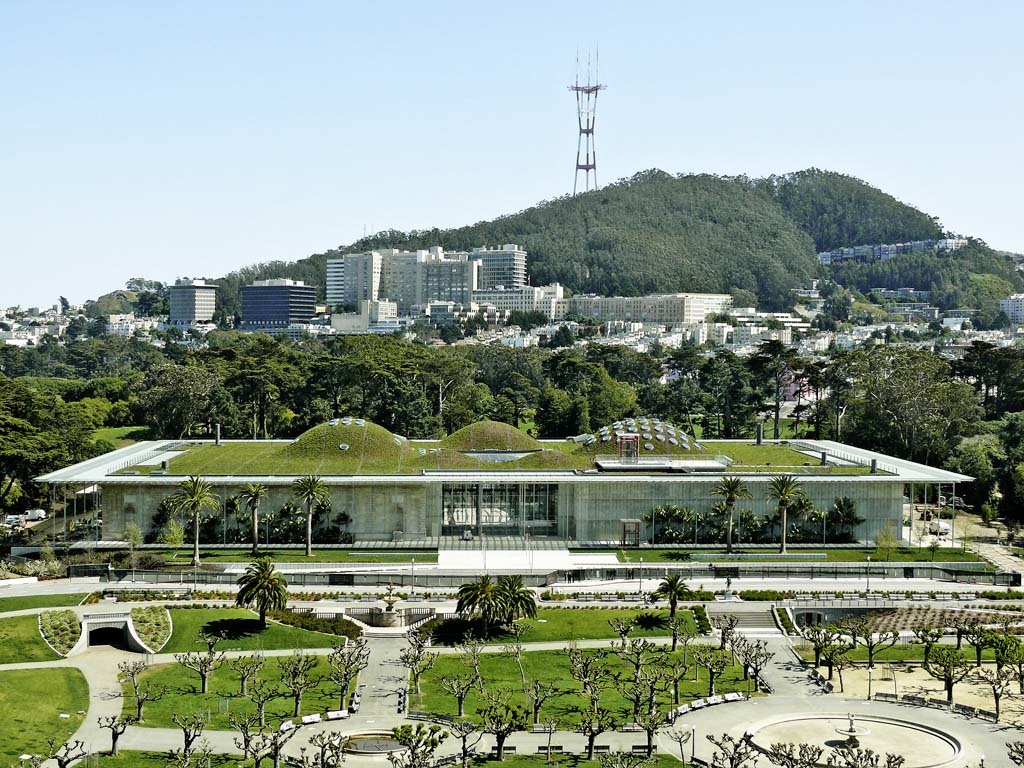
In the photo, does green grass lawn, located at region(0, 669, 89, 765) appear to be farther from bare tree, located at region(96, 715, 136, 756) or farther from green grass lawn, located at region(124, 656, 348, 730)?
green grass lawn, located at region(124, 656, 348, 730)

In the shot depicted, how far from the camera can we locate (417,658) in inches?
2067

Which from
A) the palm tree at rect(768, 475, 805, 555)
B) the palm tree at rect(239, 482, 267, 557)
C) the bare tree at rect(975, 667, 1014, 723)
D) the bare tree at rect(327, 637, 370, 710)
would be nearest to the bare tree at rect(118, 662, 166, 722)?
the bare tree at rect(327, 637, 370, 710)

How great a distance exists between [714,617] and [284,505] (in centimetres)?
2839

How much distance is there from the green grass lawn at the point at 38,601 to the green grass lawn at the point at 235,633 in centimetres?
243

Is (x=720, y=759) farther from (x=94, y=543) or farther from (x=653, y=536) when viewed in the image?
(x=94, y=543)

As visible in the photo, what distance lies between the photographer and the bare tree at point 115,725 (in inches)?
1747

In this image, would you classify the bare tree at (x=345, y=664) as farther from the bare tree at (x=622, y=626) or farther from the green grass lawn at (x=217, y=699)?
the bare tree at (x=622, y=626)

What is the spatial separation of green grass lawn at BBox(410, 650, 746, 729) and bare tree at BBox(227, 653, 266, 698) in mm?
6973

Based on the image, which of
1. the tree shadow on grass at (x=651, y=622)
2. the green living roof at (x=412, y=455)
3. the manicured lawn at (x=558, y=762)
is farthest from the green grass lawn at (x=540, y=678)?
the green living roof at (x=412, y=455)

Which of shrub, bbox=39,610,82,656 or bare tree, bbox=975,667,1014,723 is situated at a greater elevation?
shrub, bbox=39,610,82,656

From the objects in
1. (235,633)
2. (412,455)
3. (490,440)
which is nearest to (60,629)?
(235,633)

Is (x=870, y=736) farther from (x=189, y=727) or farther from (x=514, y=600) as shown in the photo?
(x=189, y=727)

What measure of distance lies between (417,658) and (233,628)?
11.0 metres

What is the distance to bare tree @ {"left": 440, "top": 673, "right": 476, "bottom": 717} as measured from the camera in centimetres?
4891
